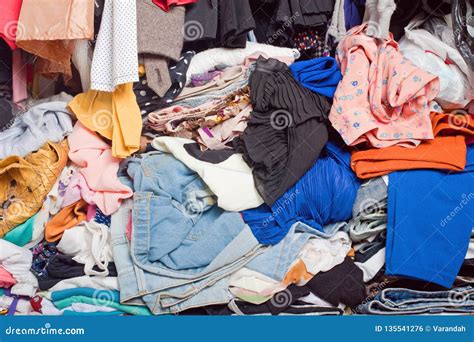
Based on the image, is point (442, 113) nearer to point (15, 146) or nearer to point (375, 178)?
point (375, 178)

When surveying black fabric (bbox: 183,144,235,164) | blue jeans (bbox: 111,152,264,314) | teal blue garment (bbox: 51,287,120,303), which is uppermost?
black fabric (bbox: 183,144,235,164)

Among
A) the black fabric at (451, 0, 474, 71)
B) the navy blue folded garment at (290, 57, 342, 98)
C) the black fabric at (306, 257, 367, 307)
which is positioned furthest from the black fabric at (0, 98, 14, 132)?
the black fabric at (451, 0, 474, 71)

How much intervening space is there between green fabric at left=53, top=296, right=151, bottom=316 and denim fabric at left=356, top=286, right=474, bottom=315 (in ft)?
1.58

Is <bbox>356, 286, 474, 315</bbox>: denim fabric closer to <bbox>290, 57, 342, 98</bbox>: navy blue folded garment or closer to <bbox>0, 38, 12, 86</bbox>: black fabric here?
<bbox>290, 57, 342, 98</bbox>: navy blue folded garment

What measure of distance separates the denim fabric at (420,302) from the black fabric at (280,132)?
32cm

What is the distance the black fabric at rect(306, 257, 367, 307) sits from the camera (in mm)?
1332

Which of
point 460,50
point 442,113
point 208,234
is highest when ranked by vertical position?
point 460,50

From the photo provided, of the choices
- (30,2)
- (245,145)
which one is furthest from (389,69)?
(30,2)

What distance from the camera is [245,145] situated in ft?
4.57

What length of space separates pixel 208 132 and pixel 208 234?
27 cm

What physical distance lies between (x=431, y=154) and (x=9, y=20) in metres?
0.99

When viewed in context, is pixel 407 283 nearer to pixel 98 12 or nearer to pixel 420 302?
pixel 420 302

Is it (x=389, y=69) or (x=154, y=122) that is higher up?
(x=389, y=69)

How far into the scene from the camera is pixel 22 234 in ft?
4.57
